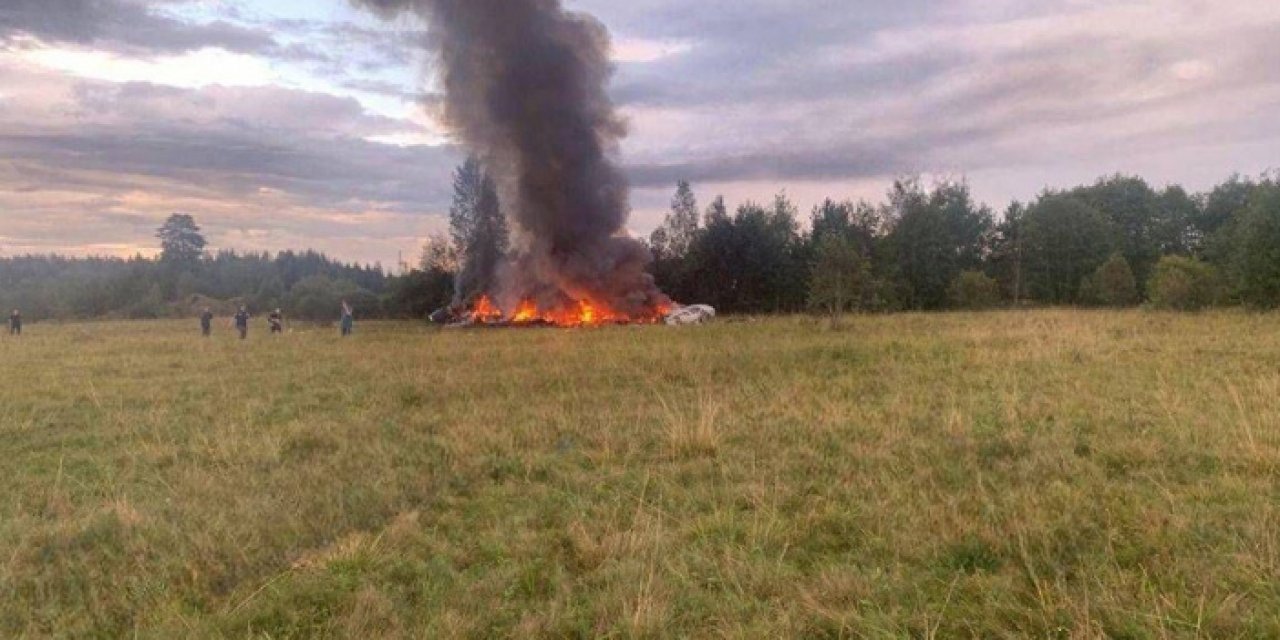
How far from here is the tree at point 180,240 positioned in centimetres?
11069

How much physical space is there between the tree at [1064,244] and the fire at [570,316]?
3513 cm

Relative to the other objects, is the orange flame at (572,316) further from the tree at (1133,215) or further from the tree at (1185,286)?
the tree at (1133,215)

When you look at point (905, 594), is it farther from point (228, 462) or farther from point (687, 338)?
point (687, 338)

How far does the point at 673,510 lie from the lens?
6594 mm

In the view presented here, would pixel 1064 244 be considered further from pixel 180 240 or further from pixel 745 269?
pixel 180 240

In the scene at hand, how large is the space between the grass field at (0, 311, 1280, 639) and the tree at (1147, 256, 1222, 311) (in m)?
22.0

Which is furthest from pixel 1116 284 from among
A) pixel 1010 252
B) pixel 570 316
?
pixel 570 316

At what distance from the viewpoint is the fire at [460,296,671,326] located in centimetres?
4378

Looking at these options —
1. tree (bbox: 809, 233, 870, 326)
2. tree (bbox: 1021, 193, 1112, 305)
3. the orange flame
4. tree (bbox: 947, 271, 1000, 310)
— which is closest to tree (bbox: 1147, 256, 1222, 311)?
tree (bbox: 809, 233, 870, 326)

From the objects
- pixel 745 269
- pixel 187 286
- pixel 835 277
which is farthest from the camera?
pixel 187 286

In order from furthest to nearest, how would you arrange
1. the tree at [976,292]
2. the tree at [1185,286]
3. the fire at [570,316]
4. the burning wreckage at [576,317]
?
the tree at [976,292], the fire at [570,316], the burning wreckage at [576,317], the tree at [1185,286]

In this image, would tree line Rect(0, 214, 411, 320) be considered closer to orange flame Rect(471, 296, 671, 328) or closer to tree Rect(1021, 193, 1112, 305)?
orange flame Rect(471, 296, 671, 328)

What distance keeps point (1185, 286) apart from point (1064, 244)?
31.9 m

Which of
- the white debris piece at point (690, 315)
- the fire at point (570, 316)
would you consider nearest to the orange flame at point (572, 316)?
the fire at point (570, 316)
